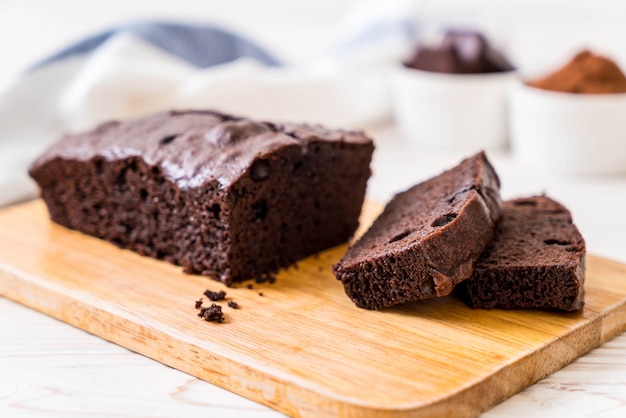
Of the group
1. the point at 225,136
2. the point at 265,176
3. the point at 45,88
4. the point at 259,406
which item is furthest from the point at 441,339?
the point at 45,88

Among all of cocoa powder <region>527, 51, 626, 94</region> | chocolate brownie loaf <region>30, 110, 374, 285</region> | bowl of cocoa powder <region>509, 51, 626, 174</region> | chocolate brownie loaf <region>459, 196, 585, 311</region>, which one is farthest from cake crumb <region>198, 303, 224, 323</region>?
cocoa powder <region>527, 51, 626, 94</region>

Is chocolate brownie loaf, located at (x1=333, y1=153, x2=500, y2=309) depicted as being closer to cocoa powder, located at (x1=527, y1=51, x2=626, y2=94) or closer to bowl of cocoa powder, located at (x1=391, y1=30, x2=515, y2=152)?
cocoa powder, located at (x1=527, y1=51, x2=626, y2=94)

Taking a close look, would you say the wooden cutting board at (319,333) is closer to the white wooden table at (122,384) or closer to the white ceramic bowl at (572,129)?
the white wooden table at (122,384)

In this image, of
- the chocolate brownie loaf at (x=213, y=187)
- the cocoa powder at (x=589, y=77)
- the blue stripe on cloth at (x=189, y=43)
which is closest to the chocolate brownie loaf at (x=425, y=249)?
the chocolate brownie loaf at (x=213, y=187)

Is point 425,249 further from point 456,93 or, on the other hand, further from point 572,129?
point 456,93

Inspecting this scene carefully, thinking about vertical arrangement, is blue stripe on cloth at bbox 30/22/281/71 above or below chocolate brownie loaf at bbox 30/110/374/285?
above

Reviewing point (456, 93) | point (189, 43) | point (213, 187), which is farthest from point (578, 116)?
point (189, 43)
